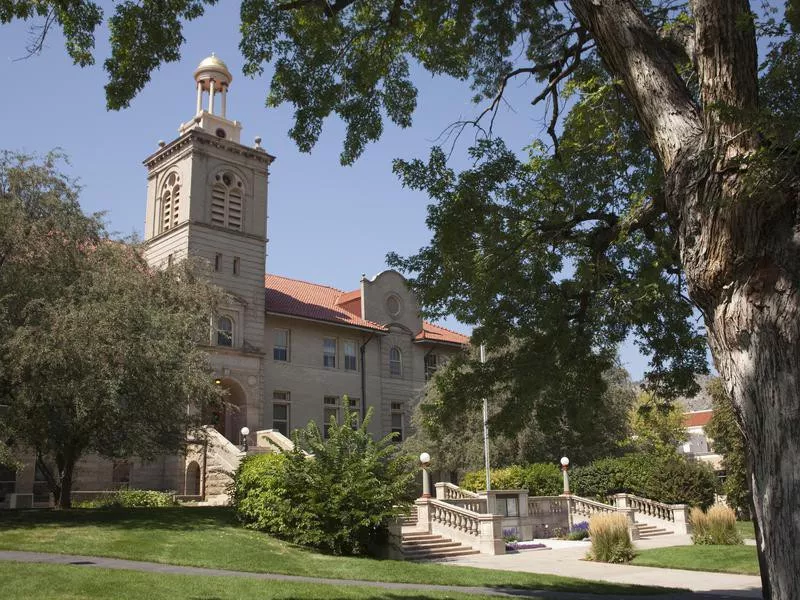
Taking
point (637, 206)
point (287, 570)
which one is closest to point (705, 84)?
point (637, 206)

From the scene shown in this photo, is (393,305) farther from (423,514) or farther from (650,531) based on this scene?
Result: (423,514)

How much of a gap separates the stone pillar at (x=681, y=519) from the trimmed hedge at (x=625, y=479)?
2391mm

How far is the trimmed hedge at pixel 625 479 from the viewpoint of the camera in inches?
1350

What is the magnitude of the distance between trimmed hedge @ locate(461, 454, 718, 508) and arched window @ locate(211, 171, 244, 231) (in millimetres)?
17736

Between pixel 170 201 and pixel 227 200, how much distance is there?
2.89 m

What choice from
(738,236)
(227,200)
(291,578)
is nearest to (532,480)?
(227,200)

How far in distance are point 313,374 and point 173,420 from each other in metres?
18.7

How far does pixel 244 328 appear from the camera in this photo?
125ft

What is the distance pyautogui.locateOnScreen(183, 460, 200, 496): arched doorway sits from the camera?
112ft

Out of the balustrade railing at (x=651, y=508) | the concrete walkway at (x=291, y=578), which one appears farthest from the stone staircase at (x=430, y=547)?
the balustrade railing at (x=651, y=508)

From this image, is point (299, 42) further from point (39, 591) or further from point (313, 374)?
point (313, 374)

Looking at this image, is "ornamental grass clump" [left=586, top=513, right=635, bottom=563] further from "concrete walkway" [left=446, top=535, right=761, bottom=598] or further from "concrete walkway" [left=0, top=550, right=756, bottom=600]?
"concrete walkway" [left=0, top=550, right=756, bottom=600]

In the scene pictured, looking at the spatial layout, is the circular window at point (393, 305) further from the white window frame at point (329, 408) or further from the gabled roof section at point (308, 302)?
the white window frame at point (329, 408)

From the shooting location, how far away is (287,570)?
52.3 feet
